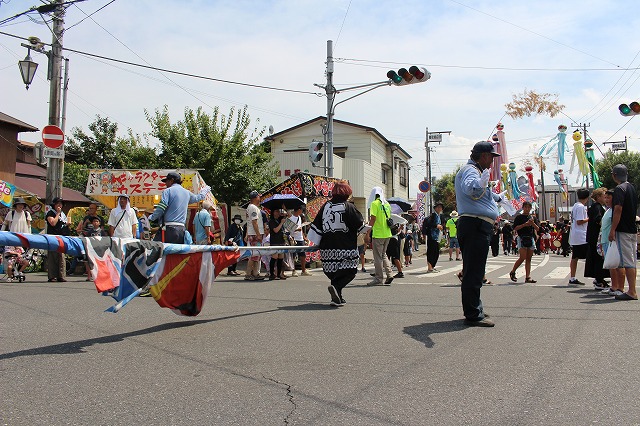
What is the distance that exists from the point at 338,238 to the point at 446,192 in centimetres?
6401

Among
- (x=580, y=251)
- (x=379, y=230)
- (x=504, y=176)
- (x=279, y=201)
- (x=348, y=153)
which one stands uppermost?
(x=348, y=153)

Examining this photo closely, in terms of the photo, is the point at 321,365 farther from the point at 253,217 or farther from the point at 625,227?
the point at 253,217

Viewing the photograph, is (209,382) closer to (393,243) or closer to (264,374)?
Result: (264,374)

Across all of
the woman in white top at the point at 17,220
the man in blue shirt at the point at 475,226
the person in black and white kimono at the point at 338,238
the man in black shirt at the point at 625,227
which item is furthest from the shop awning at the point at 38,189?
the man in black shirt at the point at 625,227

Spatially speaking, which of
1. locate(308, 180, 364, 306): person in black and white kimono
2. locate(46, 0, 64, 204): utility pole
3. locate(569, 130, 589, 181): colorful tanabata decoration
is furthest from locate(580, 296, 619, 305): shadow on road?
locate(569, 130, 589, 181): colorful tanabata decoration

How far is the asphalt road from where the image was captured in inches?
128

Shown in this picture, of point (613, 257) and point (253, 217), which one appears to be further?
point (253, 217)

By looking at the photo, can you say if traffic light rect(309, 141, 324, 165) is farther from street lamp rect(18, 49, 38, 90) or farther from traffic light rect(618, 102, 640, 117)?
traffic light rect(618, 102, 640, 117)

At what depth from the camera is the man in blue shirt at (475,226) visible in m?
5.76

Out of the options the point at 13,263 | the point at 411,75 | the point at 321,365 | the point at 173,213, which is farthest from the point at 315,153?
the point at 321,365

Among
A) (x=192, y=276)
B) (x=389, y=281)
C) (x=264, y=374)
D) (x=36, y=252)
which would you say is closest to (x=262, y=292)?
(x=389, y=281)

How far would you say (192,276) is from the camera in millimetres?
5777

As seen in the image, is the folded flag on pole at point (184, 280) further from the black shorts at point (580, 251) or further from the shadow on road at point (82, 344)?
the black shorts at point (580, 251)

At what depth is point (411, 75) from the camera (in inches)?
637
